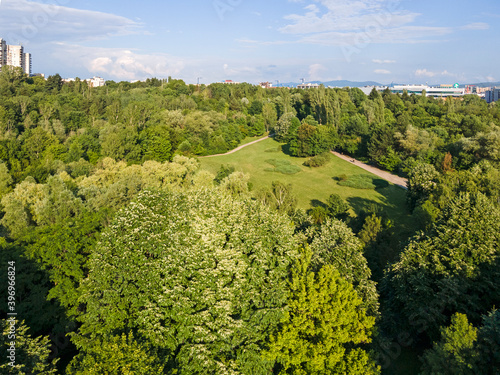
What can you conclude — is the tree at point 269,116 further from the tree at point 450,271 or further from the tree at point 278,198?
the tree at point 450,271

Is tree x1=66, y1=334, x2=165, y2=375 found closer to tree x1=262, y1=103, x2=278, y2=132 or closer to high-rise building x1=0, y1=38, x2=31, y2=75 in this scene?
tree x1=262, y1=103, x2=278, y2=132

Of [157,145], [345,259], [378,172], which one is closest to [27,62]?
[157,145]

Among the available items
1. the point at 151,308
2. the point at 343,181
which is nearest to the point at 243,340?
the point at 151,308

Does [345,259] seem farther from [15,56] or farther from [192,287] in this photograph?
[15,56]

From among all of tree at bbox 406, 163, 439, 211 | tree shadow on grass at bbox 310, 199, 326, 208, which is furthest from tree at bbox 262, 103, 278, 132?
tree at bbox 406, 163, 439, 211

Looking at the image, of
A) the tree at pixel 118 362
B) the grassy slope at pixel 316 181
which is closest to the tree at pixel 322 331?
the tree at pixel 118 362

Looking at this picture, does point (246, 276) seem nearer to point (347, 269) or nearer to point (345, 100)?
point (347, 269)
